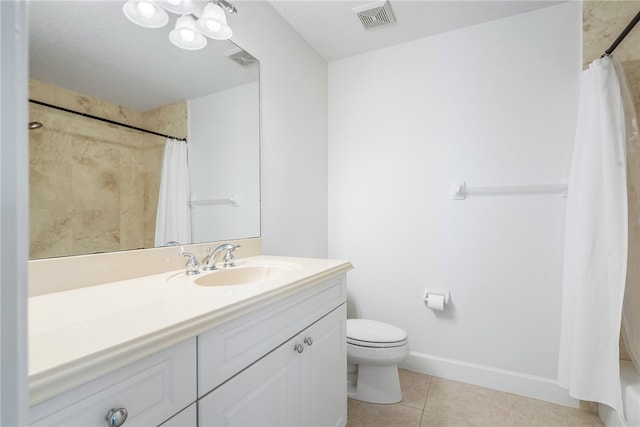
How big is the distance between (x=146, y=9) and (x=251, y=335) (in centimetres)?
125

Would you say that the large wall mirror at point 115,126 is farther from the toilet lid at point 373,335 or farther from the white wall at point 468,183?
the white wall at point 468,183

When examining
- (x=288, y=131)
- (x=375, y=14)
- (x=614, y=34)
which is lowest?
(x=288, y=131)

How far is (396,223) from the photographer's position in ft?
6.97

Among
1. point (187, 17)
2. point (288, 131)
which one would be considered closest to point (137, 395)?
point (187, 17)

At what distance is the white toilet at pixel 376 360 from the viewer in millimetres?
1639

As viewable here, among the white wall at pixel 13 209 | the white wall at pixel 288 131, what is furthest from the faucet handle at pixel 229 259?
the white wall at pixel 13 209

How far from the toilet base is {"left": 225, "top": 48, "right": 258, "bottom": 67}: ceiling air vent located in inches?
73.8

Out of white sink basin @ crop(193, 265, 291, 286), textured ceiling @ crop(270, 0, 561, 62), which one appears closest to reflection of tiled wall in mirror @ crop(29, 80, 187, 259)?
white sink basin @ crop(193, 265, 291, 286)

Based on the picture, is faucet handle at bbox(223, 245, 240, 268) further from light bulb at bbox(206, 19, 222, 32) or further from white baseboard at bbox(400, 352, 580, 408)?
white baseboard at bbox(400, 352, 580, 408)

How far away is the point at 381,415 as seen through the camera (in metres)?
1.60

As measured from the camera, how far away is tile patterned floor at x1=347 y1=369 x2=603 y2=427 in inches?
60.6

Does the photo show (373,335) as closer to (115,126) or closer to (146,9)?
(115,126)

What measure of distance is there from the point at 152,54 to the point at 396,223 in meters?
1.71

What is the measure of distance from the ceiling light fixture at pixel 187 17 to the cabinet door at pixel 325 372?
4.33ft
